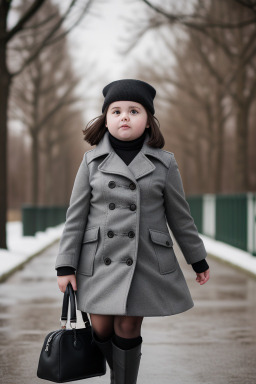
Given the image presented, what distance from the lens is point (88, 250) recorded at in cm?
383

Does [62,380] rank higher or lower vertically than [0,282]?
higher

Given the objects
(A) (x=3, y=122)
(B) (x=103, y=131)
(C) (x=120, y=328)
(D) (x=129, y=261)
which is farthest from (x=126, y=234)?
(A) (x=3, y=122)

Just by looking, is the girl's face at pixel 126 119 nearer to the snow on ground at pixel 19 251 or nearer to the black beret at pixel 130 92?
the black beret at pixel 130 92

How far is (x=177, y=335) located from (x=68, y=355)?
325cm

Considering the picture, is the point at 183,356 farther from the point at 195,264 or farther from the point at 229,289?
the point at 229,289

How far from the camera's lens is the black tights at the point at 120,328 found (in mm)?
3830

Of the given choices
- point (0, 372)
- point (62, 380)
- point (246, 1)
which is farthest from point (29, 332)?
point (246, 1)

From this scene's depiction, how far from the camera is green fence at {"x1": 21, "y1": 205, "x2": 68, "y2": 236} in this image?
21.5m

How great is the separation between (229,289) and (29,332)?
4.14 meters

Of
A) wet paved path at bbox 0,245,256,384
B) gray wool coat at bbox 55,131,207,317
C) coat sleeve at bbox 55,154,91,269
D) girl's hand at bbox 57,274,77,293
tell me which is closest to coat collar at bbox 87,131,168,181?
gray wool coat at bbox 55,131,207,317

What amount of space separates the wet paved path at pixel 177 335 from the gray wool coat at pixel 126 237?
1.43 metres

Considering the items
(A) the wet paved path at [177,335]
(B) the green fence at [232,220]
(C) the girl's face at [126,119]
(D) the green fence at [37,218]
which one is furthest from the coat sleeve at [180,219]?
(D) the green fence at [37,218]

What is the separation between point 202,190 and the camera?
41406mm

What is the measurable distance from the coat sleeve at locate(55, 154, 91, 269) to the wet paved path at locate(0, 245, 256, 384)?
1.56 m
